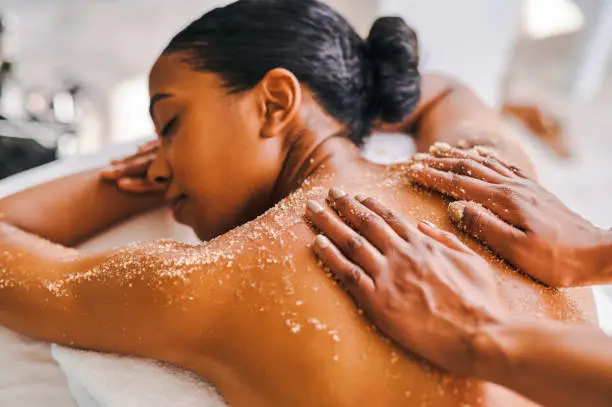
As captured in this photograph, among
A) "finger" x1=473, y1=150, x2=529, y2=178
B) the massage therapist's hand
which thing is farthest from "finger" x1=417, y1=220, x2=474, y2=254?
"finger" x1=473, y1=150, x2=529, y2=178

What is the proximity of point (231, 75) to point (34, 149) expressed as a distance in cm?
114

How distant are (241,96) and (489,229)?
1.27 ft

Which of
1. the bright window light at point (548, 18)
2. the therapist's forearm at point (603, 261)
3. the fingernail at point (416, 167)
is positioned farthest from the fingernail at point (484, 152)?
the bright window light at point (548, 18)

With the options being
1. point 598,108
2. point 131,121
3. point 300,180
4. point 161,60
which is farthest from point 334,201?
point 598,108

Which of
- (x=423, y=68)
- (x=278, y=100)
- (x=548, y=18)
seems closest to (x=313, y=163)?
(x=278, y=100)

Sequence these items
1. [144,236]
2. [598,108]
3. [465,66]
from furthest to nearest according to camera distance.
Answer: [598,108] → [465,66] → [144,236]

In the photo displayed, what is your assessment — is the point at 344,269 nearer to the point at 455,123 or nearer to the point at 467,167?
the point at 467,167

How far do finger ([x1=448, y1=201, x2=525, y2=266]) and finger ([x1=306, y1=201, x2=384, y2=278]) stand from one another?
138 mm

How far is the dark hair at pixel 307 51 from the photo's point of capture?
0.82m

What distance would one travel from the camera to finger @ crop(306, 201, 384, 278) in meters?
0.62

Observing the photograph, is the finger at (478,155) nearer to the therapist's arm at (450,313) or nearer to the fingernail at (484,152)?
the fingernail at (484,152)

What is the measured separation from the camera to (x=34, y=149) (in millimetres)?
1703

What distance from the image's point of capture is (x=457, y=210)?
28.0 inches

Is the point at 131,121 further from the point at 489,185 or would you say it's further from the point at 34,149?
the point at 489,185
